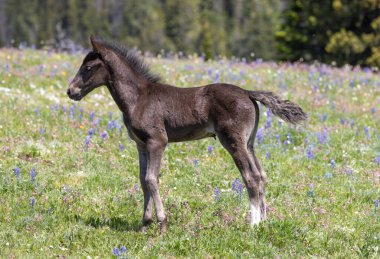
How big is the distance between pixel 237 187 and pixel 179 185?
3.67ft

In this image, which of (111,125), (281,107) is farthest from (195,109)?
(111,125)

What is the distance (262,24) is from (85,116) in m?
90.3

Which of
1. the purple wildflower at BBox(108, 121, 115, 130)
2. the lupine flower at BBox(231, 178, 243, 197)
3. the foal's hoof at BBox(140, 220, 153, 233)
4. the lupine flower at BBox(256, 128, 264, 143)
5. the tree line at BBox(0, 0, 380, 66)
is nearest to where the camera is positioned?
the foal's hoof at BBox(140, 220, 153, 233)

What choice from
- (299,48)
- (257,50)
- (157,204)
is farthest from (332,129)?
(257,50)

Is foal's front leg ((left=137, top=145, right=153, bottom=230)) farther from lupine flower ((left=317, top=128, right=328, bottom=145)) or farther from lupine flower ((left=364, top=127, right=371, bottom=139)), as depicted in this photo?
lupine flower ((left=364, top=127, right=371, bottom=139))

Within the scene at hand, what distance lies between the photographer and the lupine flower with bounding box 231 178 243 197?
1063 centimetres

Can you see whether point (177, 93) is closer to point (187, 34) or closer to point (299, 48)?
point (299, 48)

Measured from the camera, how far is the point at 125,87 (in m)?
9.71

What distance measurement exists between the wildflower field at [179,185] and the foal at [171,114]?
2.09ft

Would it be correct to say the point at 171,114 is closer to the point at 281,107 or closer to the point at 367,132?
the point at 281,107

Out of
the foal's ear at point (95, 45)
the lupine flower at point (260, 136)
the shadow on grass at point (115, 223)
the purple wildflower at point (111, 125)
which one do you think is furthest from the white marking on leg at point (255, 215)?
the purple wildflower at point (111, 125)

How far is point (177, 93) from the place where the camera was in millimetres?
9766

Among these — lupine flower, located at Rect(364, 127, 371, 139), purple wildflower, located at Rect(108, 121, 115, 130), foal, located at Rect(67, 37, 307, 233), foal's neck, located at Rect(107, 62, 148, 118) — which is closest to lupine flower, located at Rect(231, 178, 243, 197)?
foal, located at Rect(67, 37, 307, 233)

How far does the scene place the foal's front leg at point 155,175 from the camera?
9180 mm
